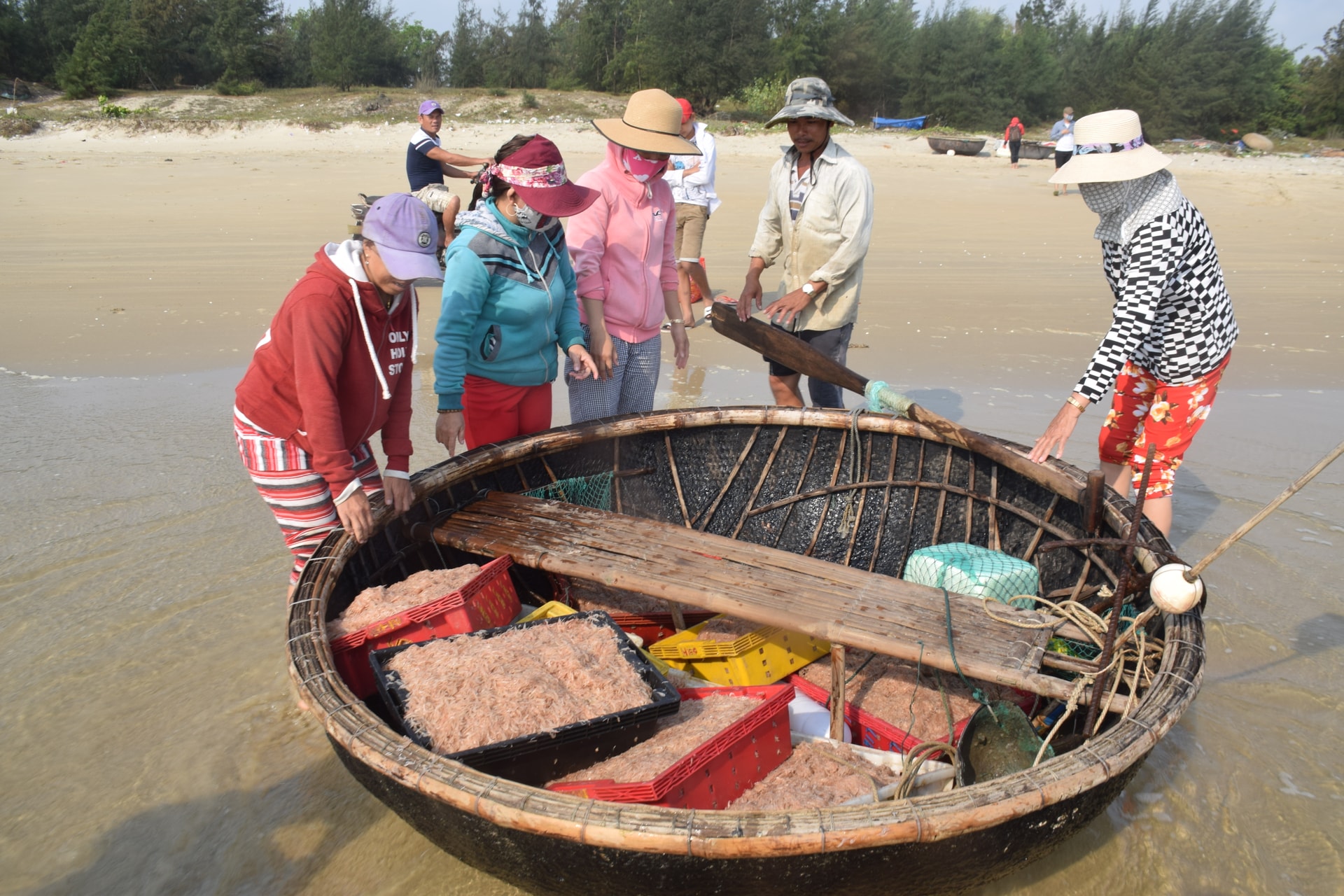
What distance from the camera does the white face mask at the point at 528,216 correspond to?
9.90 feet

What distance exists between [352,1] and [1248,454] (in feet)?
112

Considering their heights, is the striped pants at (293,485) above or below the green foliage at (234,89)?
below

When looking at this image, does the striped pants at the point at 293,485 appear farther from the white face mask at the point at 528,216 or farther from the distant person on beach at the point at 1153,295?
the distant person on beach at the point at 1153,295

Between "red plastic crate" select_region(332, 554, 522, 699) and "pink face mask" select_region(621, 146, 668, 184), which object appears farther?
"pink face mask" select_region(621, 146, 668, 184)

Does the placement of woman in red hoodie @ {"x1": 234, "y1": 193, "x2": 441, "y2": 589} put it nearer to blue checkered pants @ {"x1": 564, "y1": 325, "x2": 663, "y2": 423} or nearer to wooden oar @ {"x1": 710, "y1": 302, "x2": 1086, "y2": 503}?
blue checkered pants @ {"x1": 564, "y1": 325, "x2": 663, "y2": 423}

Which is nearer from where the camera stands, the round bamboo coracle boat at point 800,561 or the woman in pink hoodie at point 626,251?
the round bamboo coracle boat at point 800,561

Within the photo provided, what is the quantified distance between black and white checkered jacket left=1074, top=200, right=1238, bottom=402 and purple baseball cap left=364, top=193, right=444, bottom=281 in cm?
203

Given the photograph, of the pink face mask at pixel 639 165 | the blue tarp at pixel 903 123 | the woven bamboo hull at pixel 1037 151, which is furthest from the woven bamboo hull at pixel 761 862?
the blue tarp at pixel 903 123

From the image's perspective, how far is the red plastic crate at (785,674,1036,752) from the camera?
8.05 ft

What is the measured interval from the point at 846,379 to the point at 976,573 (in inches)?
41.9

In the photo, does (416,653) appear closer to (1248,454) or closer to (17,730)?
(17,730)

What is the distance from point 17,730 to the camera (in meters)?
2.99

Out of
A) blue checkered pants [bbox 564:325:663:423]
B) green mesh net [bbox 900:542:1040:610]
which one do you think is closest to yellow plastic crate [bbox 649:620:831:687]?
green mesh net [bbox 900:542:1040:610]

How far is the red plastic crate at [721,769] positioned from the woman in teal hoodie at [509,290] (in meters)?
1.39
